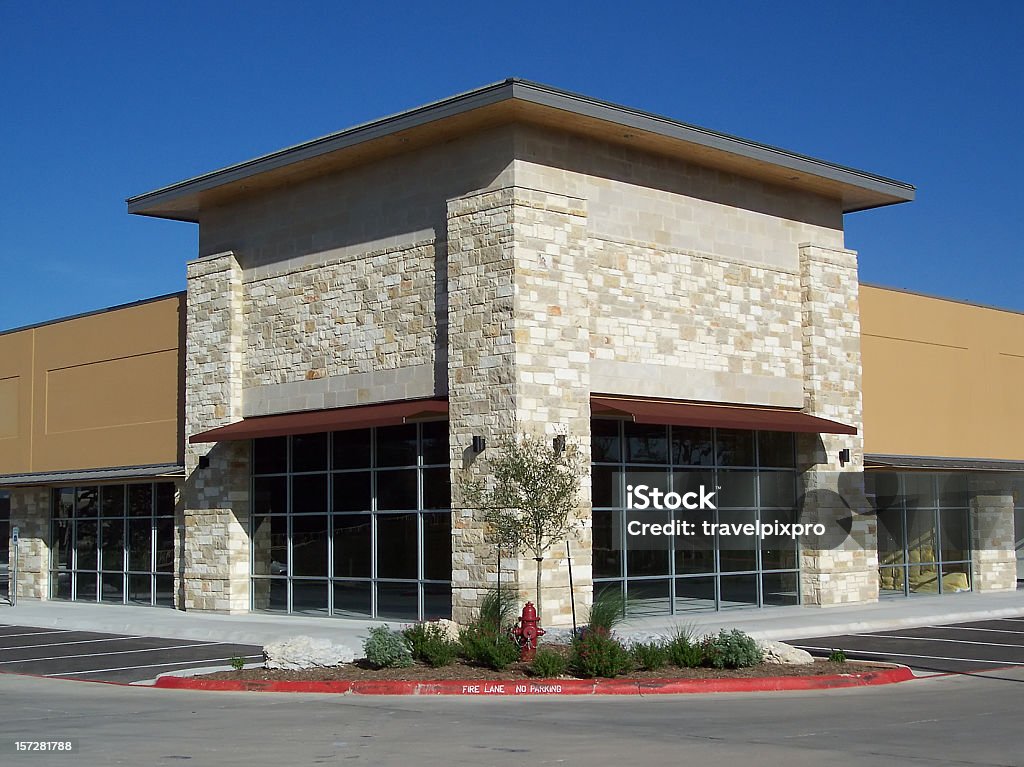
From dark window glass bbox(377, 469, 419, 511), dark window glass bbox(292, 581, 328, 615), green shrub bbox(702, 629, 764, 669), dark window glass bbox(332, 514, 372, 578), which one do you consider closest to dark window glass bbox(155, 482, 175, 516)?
dark window glass bbox(292, 581, 328, 615)

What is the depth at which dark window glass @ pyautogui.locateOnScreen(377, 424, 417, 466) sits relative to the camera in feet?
81.4

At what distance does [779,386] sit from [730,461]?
6.74 feet

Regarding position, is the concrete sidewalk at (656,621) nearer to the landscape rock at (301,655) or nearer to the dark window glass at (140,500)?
the dark window glass at (140,500)

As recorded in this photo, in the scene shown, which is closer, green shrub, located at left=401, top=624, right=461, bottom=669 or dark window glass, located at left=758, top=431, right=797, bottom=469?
green shrub, located at left=401, top=624, right=461, bottom=669

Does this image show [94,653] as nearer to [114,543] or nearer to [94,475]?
[94,475]

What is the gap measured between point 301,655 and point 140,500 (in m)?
15.6

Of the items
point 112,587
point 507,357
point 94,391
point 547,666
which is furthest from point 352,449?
point 547,666

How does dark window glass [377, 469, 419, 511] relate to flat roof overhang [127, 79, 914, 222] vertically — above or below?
below

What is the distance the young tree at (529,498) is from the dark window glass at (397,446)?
303cm

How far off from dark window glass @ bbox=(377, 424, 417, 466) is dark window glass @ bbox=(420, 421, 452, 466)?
333mm

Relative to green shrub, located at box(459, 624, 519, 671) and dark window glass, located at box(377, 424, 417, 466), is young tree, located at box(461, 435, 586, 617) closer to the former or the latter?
green shrub, located at box(459, 624, 519, 671)

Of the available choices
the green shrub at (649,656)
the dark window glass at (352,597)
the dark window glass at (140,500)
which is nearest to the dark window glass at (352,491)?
the dark window glass at (352,597)

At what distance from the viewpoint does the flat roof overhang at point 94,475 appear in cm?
2936

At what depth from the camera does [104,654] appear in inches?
851
